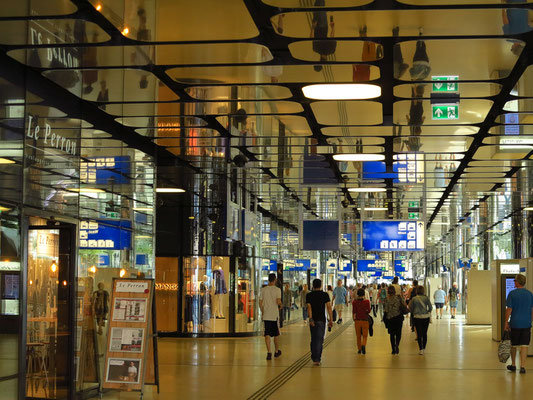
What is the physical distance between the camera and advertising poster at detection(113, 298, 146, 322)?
1101cm

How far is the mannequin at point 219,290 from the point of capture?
22.6 metres

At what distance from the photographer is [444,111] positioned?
11.4 metres

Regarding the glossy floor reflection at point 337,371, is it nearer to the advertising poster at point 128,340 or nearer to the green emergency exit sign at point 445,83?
the advertising poster at point 128,340

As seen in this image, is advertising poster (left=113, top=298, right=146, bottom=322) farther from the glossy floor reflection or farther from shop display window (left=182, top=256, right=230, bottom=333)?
shop display window (left=182, top=256, right=230, bottom=333)

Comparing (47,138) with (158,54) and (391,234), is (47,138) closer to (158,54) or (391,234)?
(158,54)

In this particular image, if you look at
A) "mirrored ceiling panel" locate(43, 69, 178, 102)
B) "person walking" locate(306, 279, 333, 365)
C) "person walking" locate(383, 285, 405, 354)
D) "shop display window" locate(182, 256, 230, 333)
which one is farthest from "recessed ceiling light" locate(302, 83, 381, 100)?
"shop display window" locate(182, 256, 230, 333)

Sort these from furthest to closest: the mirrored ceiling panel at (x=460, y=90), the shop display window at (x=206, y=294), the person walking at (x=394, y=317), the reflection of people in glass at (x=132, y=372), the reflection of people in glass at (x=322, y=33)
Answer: the shop display window at (x=206, y=294), the person walking at (x=394, y=317), the reflection of people in glass at (x=132, y=372), the mirrored ceiling panel at (x=460, y=90), the reflection of people in glass at (x=322, y=33)

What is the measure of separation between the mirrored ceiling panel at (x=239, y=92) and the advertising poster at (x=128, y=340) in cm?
295

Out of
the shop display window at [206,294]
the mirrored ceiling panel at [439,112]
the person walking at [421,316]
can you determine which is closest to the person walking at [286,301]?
the shop display window at [206,294]

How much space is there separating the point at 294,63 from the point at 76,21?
2.32m

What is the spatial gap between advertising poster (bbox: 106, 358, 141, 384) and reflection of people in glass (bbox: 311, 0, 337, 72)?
4396 mm

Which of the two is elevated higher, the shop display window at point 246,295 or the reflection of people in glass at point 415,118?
the reflection of people in glass at point 415,118

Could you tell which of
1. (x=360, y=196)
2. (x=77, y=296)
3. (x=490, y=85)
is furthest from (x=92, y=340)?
(x=360, y=196)

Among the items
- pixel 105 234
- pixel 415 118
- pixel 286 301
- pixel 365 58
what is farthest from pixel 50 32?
pixel 286 301
